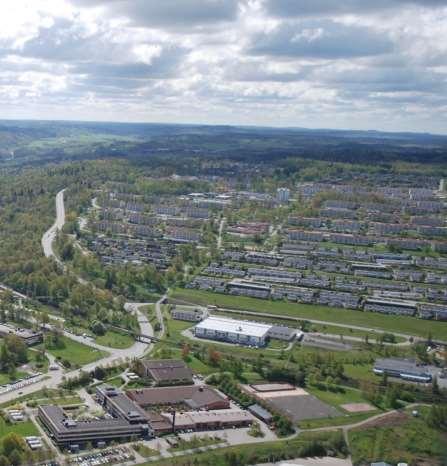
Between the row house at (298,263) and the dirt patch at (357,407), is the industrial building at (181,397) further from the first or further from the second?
the row house at (298,263)

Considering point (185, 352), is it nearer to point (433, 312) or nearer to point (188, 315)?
point (188, 315)

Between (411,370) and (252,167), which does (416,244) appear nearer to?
(411,370)

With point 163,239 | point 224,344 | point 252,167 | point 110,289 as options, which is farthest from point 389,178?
point 224,344

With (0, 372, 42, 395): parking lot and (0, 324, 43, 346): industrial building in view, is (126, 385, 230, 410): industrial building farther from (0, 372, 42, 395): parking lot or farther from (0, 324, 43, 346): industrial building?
(0, 324, 43, 346): industrial building

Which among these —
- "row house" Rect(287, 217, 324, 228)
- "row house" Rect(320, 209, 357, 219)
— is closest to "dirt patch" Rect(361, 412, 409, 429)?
"row house" Rect(287, 217, 324, 228)

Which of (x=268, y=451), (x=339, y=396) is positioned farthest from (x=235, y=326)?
(x=268, y=451)

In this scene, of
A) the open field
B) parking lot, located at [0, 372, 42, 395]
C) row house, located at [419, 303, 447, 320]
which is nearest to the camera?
the open field
